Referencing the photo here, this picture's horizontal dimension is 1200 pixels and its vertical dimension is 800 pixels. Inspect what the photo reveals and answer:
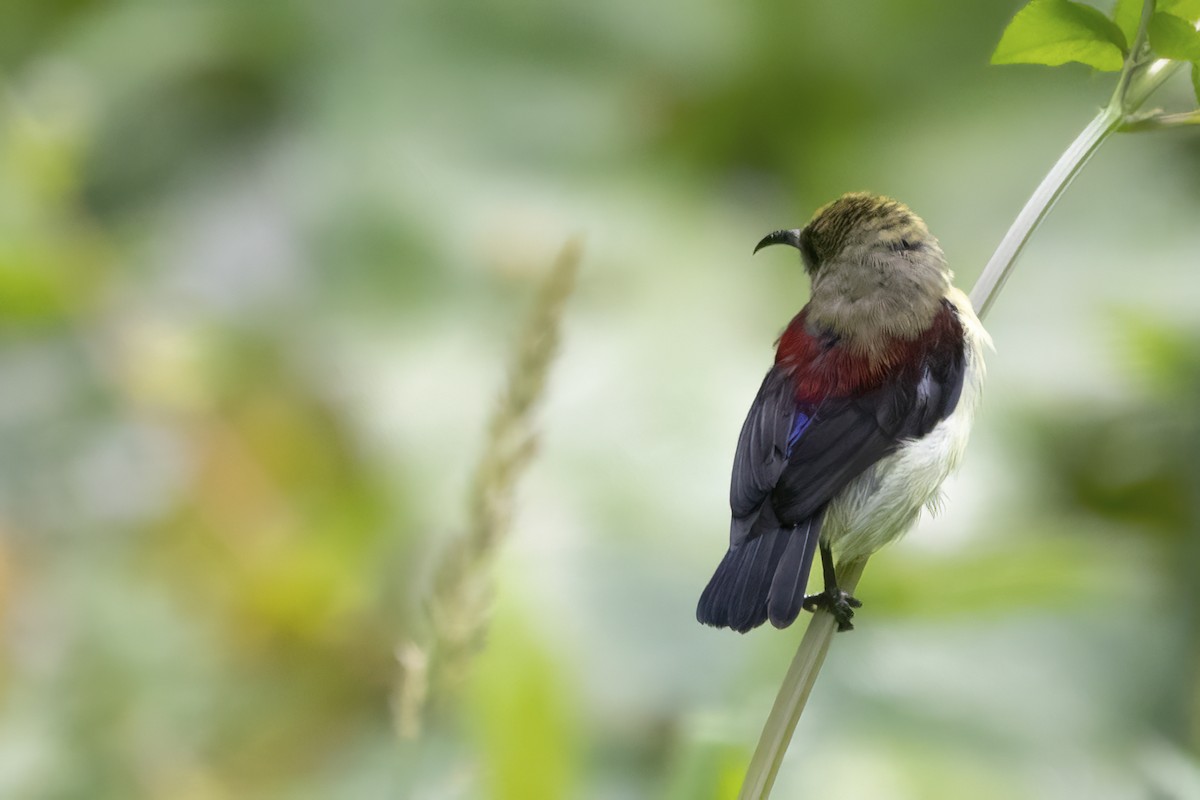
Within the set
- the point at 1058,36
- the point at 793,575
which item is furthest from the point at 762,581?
the point at 1058,36

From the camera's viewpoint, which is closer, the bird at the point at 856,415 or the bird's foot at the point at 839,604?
the bird's foot at the point at 839,604

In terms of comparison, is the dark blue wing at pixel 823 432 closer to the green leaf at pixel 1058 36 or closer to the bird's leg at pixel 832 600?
the bird's leg at pixel 832 600

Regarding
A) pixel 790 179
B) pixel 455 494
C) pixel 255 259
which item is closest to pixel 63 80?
pixel 255 259

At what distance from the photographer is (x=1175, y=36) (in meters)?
0.59

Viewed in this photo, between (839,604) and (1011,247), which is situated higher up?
(1011,247)

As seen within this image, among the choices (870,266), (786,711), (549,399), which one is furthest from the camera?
(549,399)

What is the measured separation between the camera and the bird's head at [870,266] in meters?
0.97

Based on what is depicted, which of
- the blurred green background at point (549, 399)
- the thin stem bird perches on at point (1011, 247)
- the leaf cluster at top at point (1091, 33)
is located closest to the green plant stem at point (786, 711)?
the thin stem bird perches on at point (1011, 247)

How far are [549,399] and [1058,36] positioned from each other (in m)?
0.61

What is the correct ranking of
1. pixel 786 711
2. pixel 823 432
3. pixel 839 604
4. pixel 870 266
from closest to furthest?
pixel 786 711, pixel 839 604, pixel 823 432, pixel 870 266

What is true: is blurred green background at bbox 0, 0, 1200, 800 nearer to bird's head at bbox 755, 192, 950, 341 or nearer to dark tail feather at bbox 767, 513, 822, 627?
dark tail feather at bbox 767, 513, 822, 627

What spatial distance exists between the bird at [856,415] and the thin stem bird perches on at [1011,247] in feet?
0.56

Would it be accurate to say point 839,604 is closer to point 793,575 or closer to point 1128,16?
point 793,575

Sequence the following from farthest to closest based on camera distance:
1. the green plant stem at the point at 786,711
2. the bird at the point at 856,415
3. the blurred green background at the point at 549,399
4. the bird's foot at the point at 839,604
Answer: the blurred green background at the point at 549,399, the bird at the point at 856,415, the bird's foot at the point at 839,604, the green plant stem at the point at 786,711
